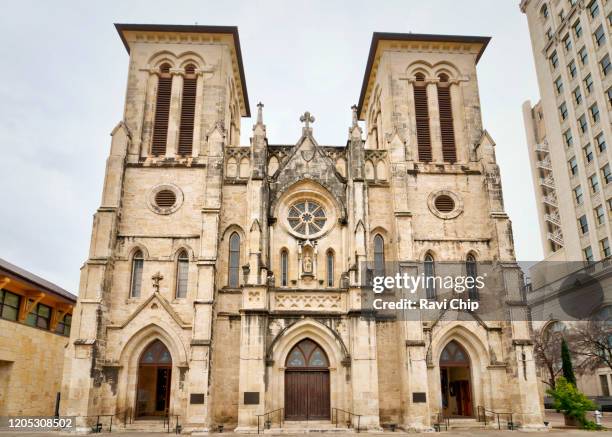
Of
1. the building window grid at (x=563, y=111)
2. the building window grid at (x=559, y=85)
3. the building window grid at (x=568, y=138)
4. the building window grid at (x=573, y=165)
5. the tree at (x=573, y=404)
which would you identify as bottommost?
the tree at (x=573, y=404)

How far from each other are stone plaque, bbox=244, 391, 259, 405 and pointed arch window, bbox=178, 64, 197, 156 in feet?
43.0

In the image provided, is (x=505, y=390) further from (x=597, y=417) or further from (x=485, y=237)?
(x=485, y=237)

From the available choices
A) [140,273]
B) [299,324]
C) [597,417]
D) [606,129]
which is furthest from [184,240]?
[606,129]

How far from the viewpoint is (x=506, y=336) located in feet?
82.5

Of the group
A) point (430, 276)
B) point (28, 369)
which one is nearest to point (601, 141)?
point (430, 276)

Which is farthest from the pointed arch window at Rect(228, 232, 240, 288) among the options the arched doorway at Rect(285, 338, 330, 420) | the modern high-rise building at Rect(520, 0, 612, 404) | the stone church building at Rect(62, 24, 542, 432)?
the modern high-rise building at Rect(520, 0, 612, 404)

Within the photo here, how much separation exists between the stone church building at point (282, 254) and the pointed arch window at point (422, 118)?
86 millimetres

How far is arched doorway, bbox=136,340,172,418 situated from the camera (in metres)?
24.7

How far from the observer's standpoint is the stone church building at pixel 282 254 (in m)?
23.8

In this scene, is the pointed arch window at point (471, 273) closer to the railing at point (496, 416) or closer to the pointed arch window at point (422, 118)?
the railing at point (496, 416)

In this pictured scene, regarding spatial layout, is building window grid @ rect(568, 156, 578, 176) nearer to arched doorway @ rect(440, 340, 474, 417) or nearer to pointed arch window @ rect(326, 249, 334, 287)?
arched doorway @ rect(440, 340, 474, 417)

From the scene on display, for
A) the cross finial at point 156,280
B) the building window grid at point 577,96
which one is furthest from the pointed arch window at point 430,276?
the building window grid at point 577,96

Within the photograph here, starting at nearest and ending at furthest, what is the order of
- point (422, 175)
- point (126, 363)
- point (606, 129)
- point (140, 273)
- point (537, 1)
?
point (126, 363) < point (140, 273) < point (422, 175) < point (606, 129) < point (537, 1)

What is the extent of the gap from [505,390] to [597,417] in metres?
5.69
